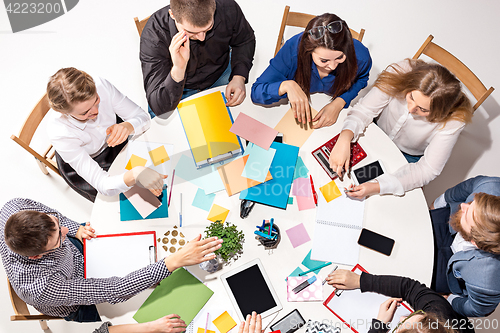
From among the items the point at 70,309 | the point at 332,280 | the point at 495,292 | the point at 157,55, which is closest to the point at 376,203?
the point at 332,280

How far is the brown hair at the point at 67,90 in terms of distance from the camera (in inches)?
63.2

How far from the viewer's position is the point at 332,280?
1.56 meters

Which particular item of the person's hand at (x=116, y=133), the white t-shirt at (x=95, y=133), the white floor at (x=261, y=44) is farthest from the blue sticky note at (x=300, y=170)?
the white floor at (x=261, y=44)

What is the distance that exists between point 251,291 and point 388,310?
0.63 meters

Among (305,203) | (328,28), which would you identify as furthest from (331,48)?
(305,203)

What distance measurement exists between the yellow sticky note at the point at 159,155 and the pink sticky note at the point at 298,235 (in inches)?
29.8

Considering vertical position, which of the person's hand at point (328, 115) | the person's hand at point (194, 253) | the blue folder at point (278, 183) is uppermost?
the person's hand at point (328, 115)

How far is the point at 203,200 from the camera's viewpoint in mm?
1712

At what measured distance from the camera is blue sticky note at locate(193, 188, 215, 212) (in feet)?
5.59

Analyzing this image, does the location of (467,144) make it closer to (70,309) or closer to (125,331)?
(125,331)

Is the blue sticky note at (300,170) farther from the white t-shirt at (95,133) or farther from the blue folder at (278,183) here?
the white t-shirt at (95,133)

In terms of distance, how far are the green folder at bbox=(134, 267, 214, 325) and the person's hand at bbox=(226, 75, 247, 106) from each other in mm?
937

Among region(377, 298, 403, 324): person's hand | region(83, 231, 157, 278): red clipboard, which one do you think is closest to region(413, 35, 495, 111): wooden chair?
region(377, 298, 403, 324): person's hand

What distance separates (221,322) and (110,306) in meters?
0.53
